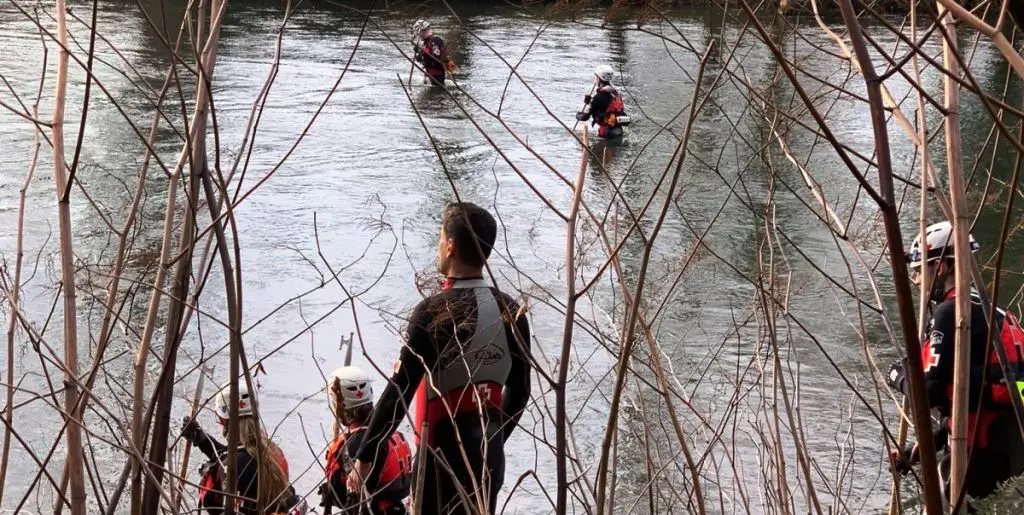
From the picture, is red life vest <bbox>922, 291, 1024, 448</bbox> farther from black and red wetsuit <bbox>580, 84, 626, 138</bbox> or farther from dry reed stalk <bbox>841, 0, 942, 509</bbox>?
black and red wetsuit <bbox>580, 84, 626, 138</bbox>

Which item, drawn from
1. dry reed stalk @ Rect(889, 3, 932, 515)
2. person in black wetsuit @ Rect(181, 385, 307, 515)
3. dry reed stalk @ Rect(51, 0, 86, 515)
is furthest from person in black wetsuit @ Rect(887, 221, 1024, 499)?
dry reed stalk @ Rect(51, 0, 86, 515)

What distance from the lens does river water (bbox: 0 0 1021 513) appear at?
12.7 ft

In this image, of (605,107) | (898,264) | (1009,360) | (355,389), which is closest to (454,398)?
(355,389)

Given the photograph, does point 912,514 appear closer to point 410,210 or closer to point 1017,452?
point 1017,452

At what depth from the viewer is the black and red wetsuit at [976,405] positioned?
389cm

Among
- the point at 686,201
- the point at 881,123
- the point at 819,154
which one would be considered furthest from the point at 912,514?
the point at 819,154

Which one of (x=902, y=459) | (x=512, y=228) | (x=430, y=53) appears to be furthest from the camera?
(x=512, y=228)

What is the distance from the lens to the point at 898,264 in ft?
4.10

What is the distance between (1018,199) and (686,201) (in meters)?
3.09

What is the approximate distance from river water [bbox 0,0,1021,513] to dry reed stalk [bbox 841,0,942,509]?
0.72 m

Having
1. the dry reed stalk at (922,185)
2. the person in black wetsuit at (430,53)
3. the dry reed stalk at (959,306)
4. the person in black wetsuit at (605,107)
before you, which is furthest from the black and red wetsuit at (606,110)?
the dry reed stalk at (959,306)

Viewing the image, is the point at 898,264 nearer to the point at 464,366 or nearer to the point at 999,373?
the point at 464,366

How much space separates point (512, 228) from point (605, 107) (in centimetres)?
409

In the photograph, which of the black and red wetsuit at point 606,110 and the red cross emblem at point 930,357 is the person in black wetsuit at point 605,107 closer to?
the black and red wetsuit at point 606,110
